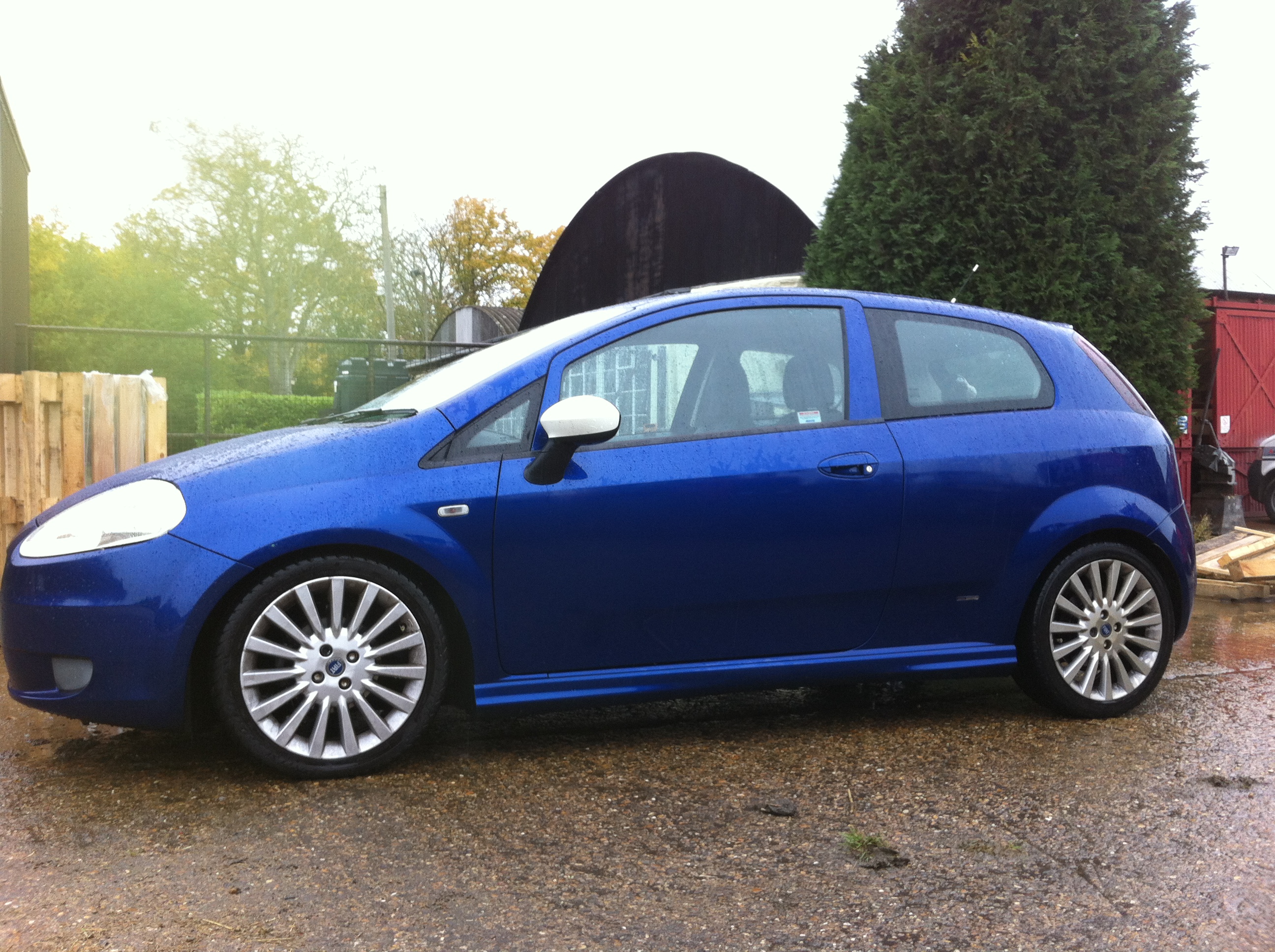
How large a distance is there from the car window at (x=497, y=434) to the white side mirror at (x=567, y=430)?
0.09 meters

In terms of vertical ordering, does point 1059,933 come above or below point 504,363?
below

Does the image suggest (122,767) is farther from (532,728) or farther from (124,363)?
(124,363)

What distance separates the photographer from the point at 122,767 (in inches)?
142

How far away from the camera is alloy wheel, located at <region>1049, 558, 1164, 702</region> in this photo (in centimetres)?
421

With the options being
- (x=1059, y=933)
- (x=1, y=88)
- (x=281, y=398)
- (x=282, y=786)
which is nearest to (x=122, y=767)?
(x=282, y=786)

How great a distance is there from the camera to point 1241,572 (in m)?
7.40

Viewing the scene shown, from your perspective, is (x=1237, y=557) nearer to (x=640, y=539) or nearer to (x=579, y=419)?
(x=640, y=539)

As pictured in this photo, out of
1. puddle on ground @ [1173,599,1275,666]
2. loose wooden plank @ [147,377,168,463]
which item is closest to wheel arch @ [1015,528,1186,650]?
puddle on ground @ [1173,599,1275,666]

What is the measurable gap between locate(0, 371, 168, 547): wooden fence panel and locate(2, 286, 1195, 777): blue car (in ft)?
10.1

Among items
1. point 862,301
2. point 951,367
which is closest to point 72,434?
point 862,301

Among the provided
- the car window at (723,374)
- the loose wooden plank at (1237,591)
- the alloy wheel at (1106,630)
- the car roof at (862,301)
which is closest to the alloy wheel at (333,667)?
the car window at (723,374)

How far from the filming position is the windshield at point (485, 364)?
151 inches

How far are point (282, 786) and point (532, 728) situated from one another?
990mm

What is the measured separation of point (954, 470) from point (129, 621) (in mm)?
2687
